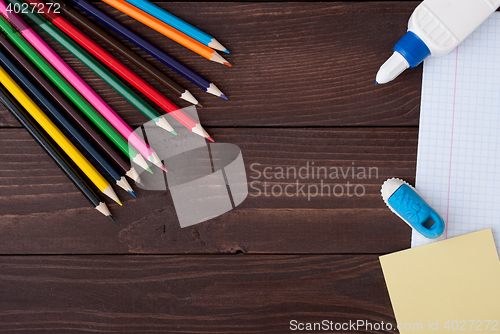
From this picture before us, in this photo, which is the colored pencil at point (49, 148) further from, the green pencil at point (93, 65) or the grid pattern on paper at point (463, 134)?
the grid pattern on paper at point (463, 134)

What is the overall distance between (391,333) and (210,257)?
29 centimetres

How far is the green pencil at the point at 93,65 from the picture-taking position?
46cm

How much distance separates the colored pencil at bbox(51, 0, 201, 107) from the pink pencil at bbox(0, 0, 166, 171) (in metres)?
0.06

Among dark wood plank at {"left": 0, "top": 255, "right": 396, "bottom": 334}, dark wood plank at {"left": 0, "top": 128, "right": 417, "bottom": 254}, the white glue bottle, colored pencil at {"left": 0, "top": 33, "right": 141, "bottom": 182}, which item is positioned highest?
the white glue bottle

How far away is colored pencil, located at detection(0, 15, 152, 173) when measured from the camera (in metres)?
0.46

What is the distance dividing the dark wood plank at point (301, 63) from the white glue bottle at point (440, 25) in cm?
4

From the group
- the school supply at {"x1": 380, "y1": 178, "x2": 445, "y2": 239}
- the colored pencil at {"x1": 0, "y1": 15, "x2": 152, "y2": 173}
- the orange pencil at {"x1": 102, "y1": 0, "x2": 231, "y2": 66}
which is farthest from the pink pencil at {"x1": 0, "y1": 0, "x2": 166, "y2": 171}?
the school supply at {"x1": 380, "y1": 178, "x2": 445, "y2": 239}

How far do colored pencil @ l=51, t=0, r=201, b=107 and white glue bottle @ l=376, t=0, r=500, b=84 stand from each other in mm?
306

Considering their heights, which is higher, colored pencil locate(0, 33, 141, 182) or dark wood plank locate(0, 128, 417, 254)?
colored pencil locate(0, 33, 141, 182)

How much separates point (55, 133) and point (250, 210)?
31 cm

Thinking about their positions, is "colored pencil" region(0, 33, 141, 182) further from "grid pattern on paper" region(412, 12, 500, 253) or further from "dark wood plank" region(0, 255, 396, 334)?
"grid pattern on paper" region(412, 12, 500, 253)

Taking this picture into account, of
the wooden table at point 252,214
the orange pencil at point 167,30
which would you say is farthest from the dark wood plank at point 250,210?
the orange pencil at point 167,30

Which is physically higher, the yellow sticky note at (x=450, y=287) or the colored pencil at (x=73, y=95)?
the colored pencil at (x=73, y=95)

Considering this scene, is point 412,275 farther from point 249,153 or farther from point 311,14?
point 311,14
